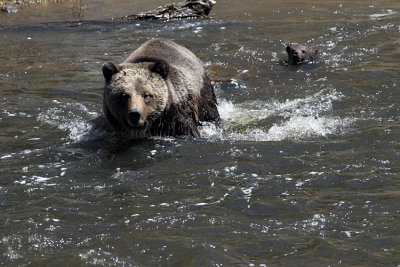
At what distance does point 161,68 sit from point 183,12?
29.2ft

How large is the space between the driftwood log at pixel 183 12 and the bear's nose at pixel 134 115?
9502mm

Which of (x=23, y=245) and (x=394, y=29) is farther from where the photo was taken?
(x=394, y=29)

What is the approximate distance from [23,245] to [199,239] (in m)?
1.42

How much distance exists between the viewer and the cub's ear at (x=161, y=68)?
7941 mm

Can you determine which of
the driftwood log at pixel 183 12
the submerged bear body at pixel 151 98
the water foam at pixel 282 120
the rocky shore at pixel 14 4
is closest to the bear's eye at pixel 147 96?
the submerged bear body at pixel 151 98

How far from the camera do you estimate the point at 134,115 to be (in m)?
7.41

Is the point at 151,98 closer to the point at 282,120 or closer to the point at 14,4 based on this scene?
the point at 282,120

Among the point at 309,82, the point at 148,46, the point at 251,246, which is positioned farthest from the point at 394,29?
the point at 251,246

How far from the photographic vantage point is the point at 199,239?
16.8ft

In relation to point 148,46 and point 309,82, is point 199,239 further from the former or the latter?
point 309,82

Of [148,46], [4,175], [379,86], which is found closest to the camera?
[4,175]

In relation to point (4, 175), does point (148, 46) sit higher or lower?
higher

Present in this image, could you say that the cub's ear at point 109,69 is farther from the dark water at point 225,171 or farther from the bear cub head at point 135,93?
the dark water at point 225,171

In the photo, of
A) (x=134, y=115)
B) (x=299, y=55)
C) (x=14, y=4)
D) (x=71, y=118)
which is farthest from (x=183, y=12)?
(x=134, y=115)
